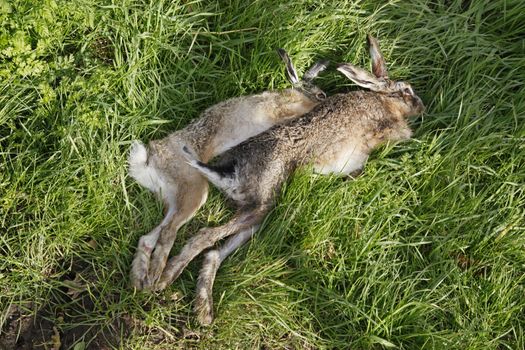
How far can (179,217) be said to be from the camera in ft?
12.1

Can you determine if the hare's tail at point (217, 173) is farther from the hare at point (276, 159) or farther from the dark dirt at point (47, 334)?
the dark dirt at point (47, 334)

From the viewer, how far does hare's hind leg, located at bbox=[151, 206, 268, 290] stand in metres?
3.53

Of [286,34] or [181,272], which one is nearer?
[181,272]

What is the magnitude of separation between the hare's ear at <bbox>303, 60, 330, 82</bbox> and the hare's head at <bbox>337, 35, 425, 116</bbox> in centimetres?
34

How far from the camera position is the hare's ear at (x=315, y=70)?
4266mm

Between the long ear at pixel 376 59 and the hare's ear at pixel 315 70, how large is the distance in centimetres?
34

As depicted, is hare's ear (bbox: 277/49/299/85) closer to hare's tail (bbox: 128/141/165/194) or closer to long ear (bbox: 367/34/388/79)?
long ear (bbox: 367/34/388/79)

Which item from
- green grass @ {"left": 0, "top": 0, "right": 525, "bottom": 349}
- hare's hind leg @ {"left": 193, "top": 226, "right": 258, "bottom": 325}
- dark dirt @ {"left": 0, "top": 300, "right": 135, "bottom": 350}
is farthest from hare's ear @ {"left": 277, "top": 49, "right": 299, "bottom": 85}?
dark dirt @ {"left": 0, "top": 300, "right": 135, "bottom": 350}

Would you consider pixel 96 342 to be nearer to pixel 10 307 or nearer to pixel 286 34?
pixel 10 307

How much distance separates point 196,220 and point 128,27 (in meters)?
1.39

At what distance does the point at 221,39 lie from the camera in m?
4.21

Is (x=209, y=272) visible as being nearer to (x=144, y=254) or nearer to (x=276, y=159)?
(x=144, y=254)

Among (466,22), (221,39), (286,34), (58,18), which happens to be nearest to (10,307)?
(58,18)

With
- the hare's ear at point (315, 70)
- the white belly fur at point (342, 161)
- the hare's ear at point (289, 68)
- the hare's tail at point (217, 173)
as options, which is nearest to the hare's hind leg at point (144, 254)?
the hare's tail at point (217, 173)
